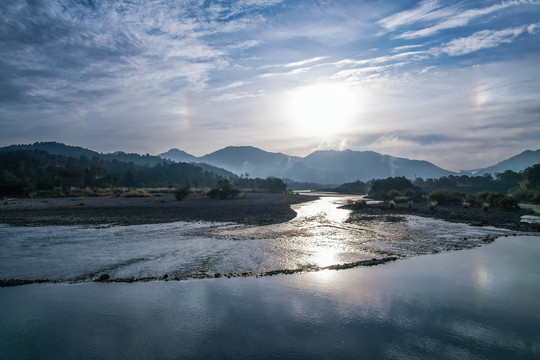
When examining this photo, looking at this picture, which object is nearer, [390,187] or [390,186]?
[390,187]

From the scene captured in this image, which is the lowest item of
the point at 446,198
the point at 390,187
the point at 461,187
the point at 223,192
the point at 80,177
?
the point at 446,198

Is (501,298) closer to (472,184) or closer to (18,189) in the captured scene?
(18,189)

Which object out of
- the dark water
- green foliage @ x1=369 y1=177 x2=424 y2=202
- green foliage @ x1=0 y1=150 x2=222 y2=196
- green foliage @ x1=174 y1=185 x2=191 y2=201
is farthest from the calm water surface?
green foliage @ x1=0 y1=150 x2=222 y2=196

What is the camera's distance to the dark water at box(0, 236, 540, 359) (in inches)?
298

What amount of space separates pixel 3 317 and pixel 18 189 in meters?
73.9

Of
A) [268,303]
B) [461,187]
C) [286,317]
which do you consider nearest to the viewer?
[286,317]

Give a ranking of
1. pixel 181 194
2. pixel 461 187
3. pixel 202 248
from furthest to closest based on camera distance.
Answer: pixel 461 187
pixel 181 194
pixel 202 248

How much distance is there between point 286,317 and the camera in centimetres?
939

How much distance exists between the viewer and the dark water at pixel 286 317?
298 inches

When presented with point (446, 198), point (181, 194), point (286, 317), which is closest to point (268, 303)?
point (286, 317)

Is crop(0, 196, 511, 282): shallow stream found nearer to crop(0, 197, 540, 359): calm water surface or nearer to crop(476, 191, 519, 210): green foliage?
crop(0, 197, 540, 359): calm water surface

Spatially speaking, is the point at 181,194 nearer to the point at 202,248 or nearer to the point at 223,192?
the point at 223,192

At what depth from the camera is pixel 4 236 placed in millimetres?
22266

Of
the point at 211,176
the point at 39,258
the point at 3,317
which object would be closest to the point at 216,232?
the point at 39,258
